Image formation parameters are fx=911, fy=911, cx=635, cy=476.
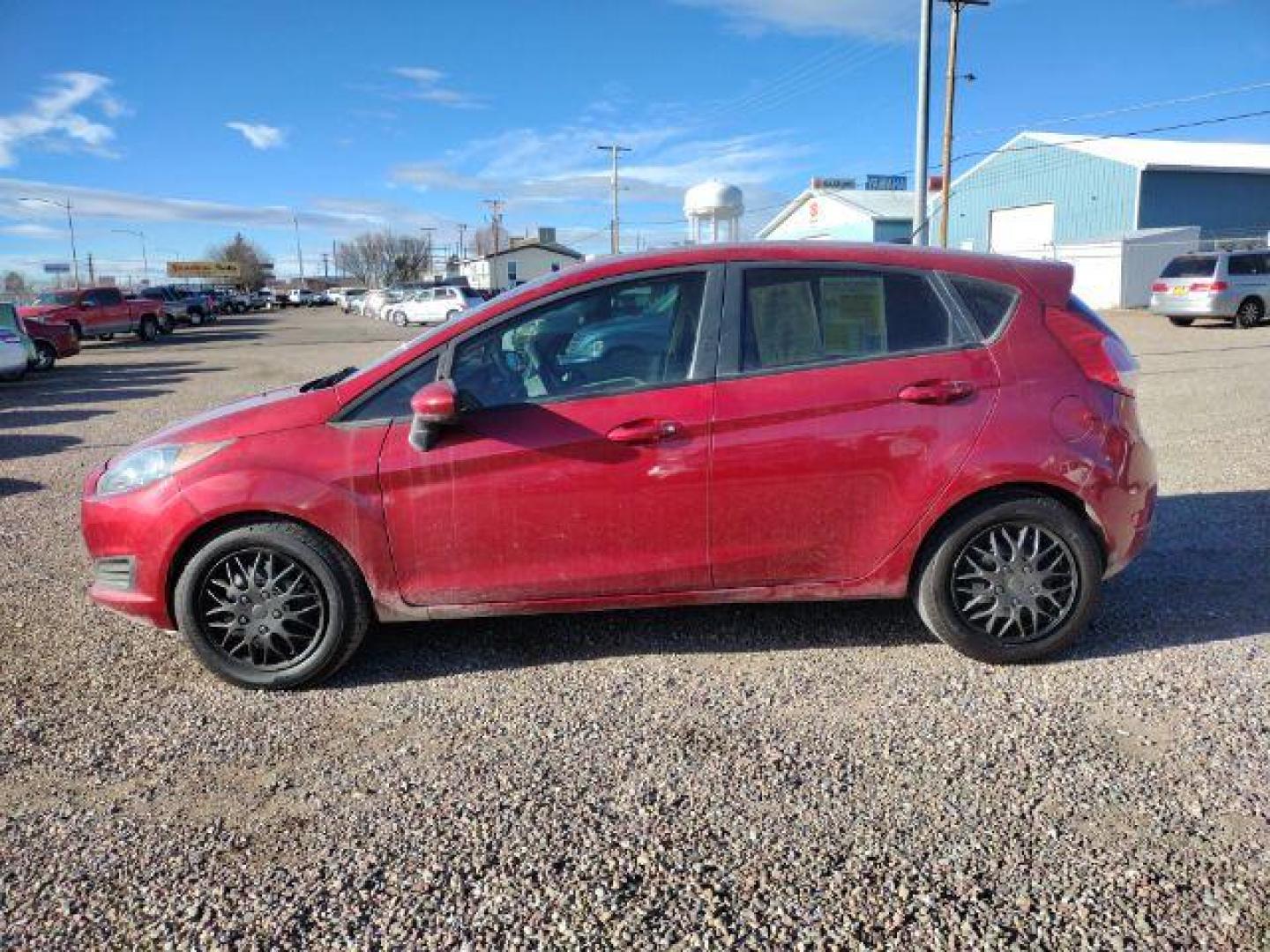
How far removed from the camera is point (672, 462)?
351 cm

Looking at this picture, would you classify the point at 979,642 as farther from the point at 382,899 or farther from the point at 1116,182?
the point at 1116,182

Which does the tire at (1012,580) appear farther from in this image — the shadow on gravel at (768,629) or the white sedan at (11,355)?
the white sedan at (11,355)

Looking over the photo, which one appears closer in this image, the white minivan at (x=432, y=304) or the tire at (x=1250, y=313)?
the tire at (x=1250, y=313)

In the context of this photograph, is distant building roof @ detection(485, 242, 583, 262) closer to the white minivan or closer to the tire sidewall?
the white minivan

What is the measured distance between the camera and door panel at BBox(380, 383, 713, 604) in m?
3.51

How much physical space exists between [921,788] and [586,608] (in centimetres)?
146

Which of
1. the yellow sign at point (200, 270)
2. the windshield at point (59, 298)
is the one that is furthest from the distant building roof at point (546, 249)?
the windshield at point (59, 298)

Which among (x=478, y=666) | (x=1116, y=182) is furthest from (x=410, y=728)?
(x=1116, y=182)

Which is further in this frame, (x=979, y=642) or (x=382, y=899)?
(x=979, y=642)

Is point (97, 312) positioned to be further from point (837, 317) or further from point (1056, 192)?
point (1056, 192)

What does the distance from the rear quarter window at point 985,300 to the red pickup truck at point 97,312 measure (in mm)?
27998

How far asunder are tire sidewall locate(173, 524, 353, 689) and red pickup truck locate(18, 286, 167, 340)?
86.7 feet

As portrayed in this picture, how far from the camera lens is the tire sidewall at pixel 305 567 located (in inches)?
139

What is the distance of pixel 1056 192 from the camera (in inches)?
1613
